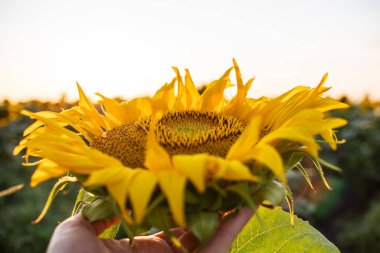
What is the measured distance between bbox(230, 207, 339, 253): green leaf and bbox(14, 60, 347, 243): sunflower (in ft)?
0.75

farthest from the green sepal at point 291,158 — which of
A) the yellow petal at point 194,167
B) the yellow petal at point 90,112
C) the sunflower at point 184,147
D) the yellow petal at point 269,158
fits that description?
the yellow petal at point 90,112

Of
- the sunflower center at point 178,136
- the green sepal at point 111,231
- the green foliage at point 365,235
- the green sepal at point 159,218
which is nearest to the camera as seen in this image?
the green sepal at point 159,218

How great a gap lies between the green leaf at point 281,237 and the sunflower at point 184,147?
0.75 feet

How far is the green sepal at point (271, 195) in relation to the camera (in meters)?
0.87

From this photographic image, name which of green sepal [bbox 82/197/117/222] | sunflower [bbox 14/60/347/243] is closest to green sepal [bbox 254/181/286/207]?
sunflower [bbox 14/60/347/243]

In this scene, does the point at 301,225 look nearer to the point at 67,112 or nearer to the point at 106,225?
the point at 106,225

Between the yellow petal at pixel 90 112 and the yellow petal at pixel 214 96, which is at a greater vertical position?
the yellow petal at pixel 214 96

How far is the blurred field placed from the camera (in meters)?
3.59

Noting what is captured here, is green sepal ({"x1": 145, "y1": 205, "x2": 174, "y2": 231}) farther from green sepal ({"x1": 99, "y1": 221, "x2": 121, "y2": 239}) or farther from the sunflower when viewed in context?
green sepal ({"x1": 99, "y1": 221, "x2": 121, "y2": 239})

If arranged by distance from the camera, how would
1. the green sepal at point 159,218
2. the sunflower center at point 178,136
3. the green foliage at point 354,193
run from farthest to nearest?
the green foliage at point 354,193 → the sunflower center at point 178,136 → the green sepal at point 159,218

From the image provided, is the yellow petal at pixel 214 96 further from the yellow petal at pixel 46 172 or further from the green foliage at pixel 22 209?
the green foliage at pixel 22 209

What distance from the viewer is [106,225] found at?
1.04 meters

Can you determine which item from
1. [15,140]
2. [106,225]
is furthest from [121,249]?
[15,140]

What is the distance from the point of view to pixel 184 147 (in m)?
1.00
